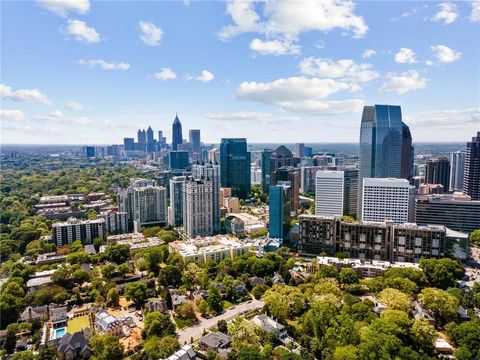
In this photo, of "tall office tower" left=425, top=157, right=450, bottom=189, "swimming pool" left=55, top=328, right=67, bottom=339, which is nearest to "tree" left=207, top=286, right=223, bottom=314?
"swimming pool" left=55, top=328, right=67, bottom=339

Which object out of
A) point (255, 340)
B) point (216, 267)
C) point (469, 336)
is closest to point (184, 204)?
point (216, 267)

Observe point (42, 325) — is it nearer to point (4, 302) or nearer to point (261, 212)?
point (4, 302)

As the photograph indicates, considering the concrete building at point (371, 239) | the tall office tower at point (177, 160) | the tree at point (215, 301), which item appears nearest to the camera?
the tree at point (215, 301)

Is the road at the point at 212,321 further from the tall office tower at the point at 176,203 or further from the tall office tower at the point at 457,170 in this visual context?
the tall office tower at the point at 457,170

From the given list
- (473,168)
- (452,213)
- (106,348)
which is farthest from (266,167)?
(106,348)

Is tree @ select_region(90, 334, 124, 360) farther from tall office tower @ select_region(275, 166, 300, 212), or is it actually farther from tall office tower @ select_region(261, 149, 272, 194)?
tall office tower @ select_region(261, 149, 272, 194)

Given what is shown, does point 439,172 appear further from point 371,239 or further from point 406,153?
point 371,239

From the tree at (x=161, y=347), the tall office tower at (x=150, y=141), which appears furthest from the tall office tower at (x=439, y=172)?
the tall office tower at (x=150, y=141)
